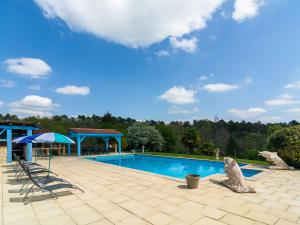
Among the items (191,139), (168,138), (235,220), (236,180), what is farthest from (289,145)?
(168,138)

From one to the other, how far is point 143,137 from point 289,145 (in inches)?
575

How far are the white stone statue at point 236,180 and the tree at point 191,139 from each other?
17021 millimetres

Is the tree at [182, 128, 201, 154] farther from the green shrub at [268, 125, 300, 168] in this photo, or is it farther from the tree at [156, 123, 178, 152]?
the green shrub at [268, 125, 300, 168]

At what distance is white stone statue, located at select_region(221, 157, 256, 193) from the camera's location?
20.0 feet

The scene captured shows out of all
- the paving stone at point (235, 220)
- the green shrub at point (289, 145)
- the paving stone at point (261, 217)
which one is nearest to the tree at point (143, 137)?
the green shrub at point (289, 145)

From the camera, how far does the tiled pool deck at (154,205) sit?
13.1 ft

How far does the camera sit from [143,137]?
2270 centimetres

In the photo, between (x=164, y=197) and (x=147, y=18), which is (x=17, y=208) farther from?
(x=147, y=18)

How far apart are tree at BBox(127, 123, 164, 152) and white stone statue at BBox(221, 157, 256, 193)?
15.9 meters

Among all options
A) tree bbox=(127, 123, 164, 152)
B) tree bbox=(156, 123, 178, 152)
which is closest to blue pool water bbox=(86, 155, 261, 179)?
tree bbox=(127, 123, 164, 152)

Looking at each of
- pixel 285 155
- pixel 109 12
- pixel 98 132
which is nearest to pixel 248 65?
pixel 285 155

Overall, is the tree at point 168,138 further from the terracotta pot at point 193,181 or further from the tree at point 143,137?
the terracotta pot at point 193,181

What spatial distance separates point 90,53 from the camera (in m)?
15.6

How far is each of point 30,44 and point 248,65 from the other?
15.3 meters
